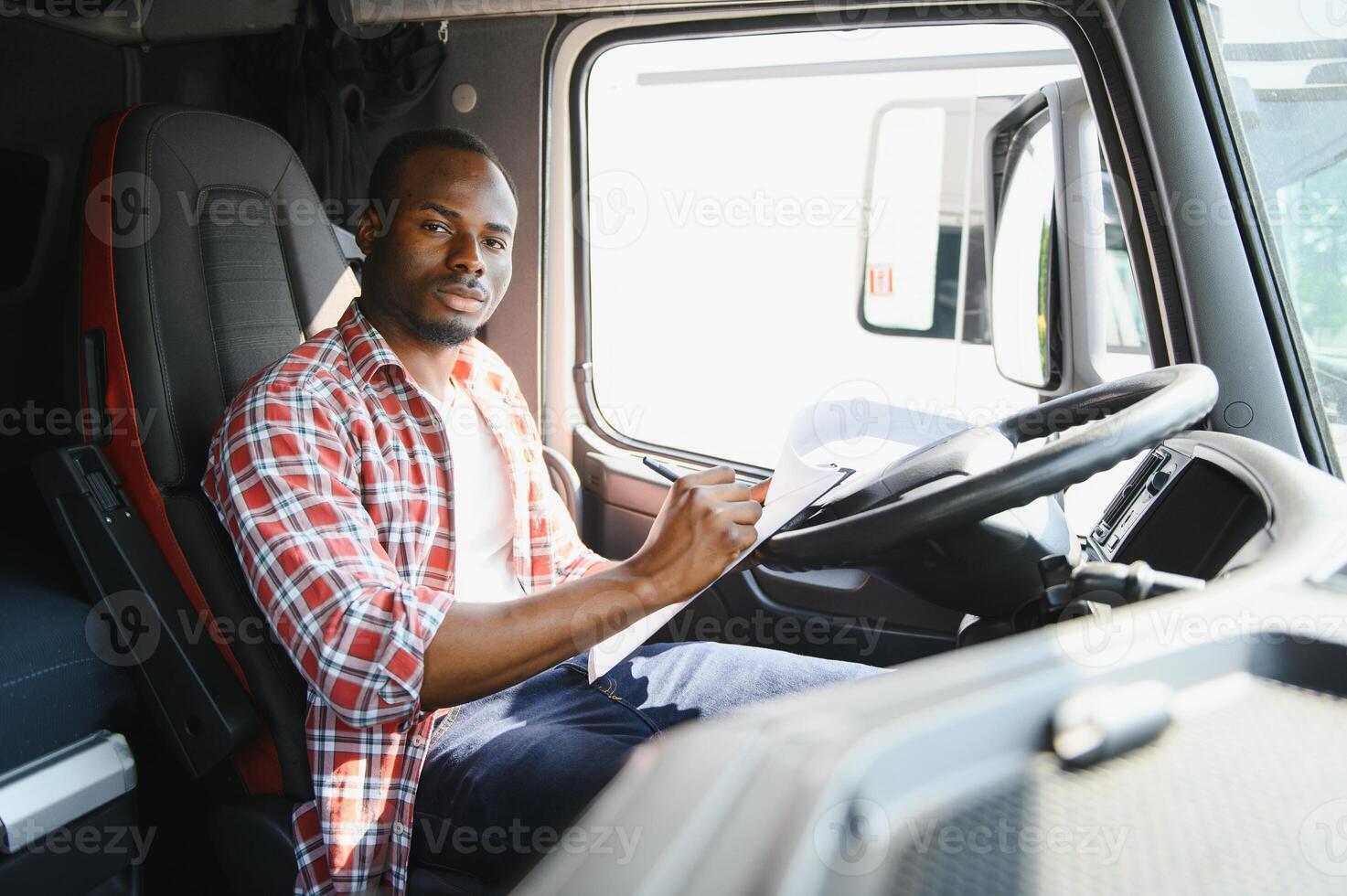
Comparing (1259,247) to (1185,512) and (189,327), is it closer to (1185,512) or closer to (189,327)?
(1185,512)

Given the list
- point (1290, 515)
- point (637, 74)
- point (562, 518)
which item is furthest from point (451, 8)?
point (1290, 515)

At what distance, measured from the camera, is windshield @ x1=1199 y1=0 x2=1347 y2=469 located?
52.4 inches

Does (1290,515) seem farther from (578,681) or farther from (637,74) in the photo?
(637,74)

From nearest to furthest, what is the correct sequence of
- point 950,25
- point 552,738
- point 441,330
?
point 552,738 → point 441,330 → point 950,25

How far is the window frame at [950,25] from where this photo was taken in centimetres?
152

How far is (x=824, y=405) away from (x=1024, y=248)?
25.8 inches

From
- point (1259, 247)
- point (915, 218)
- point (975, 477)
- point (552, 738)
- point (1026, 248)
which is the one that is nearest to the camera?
point (975, 477)

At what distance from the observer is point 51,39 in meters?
2.14

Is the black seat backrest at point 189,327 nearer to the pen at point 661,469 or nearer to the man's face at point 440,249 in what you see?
the man's face at point 440,249

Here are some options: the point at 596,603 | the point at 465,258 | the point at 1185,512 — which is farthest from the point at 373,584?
the point at 1185,512

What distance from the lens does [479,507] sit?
5.27 ft

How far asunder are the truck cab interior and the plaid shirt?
8 centimetres

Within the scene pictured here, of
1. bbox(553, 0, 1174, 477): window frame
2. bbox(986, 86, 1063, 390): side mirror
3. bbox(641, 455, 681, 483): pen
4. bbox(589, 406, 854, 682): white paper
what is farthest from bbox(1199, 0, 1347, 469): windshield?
bbox(641, 455, 681, 483): pen

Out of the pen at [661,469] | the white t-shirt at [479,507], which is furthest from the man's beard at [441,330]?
the pen at [661,469]
